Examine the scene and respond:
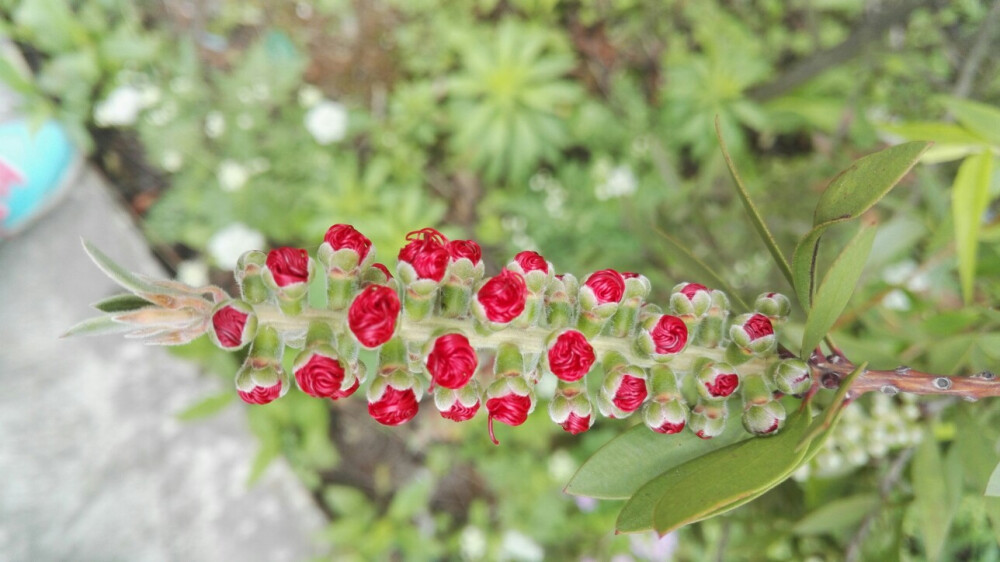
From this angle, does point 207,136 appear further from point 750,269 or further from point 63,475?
point 750,269

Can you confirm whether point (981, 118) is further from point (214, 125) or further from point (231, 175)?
point (214, 125)

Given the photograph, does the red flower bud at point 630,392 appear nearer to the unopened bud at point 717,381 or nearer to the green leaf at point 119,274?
the unopened bud at point 717,381

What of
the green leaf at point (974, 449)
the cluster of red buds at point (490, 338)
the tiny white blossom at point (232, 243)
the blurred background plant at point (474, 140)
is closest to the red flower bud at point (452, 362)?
the cluster of red buds at point (490, 338)

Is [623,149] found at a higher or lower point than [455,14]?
lower

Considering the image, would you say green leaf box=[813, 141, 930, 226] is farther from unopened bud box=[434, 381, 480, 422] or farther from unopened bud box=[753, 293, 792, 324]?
unopened bud box=[434, 381, 480, 422]

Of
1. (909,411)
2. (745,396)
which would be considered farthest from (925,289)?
(745,396)

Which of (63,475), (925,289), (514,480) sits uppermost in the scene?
(925,289)

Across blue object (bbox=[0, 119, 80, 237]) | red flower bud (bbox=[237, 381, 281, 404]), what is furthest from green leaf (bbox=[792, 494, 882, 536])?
blue object (bbox=[0, 119, 80, 237])
